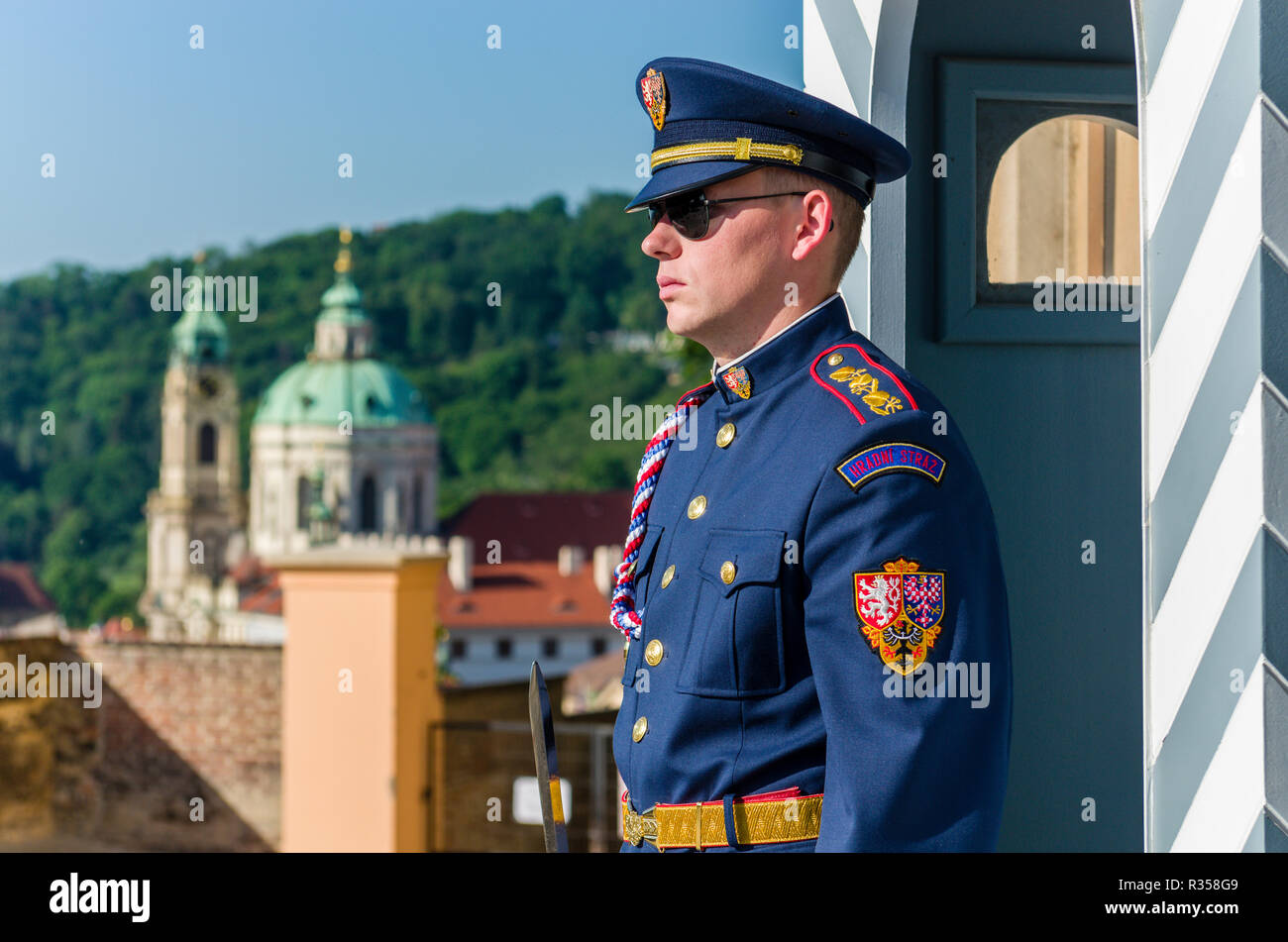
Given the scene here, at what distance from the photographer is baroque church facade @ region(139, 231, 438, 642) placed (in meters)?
84.8

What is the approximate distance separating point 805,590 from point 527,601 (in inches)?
3116

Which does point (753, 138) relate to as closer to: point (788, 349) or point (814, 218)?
point (814, 218)

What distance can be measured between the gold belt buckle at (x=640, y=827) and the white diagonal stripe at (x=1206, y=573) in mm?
586

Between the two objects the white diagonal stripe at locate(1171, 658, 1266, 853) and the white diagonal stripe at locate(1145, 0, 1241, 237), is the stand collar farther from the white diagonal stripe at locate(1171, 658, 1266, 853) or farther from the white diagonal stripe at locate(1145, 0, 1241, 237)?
the white diagonal stripe at locate(1171, 658, 1266, 853)

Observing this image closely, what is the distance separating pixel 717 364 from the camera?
2.24 m

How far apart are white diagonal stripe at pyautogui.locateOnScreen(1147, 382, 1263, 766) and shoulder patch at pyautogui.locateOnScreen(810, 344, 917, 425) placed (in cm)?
34

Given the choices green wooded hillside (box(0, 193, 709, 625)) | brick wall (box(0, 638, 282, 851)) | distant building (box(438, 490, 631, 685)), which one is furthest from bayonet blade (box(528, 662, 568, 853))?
distant building (box(438, 490, 631, 685))

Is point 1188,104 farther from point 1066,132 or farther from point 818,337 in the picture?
point 1066,132

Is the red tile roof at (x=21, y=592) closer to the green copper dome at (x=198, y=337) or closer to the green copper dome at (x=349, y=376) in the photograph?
the green copper dome at (x=198, y=337)

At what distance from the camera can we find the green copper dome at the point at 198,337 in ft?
311

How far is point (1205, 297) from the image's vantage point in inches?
75.5

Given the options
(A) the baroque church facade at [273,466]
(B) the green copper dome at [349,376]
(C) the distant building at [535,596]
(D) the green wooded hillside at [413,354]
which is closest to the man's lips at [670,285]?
(D) the green wooded hillside at [413,354]

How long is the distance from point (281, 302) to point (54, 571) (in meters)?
18.1
